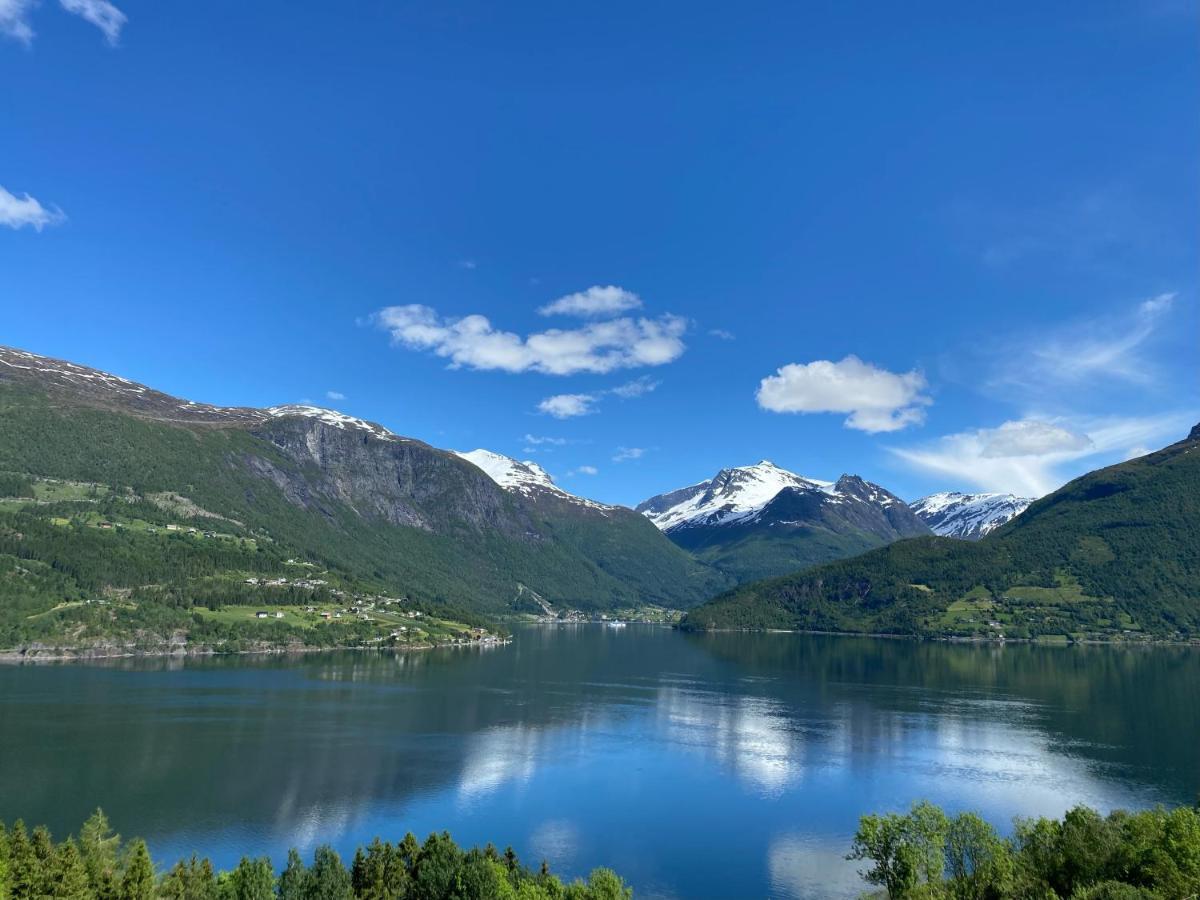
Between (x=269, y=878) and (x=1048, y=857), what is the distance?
55.1 meters

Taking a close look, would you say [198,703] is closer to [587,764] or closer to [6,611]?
[587,764]

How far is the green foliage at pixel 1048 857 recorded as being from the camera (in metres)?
46.3

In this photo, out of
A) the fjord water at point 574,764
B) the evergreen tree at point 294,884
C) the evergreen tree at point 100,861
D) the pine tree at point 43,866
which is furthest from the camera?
the fjord water at point 574,764

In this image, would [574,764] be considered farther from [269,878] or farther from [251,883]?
[251,883]

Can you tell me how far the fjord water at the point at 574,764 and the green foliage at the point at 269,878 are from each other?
1778cm

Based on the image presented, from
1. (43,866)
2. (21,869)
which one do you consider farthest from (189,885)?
(21,869)

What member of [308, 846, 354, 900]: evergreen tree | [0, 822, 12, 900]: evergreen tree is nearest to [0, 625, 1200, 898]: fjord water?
[308, 846, 354, 900]: evergreen tree

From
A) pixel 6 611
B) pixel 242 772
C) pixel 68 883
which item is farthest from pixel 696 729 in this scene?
pixel 6 611

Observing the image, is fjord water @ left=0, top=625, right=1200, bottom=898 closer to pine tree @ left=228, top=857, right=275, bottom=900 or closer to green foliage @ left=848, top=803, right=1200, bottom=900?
green foliage @ left=848, top=803, right=1200, bottom=900

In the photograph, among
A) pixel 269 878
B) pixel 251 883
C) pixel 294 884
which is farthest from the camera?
pixel 294 884

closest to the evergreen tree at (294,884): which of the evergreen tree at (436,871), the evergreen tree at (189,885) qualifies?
the evergreen tree at (189,885)

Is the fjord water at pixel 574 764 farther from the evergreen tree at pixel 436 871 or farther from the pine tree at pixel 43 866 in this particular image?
the pine tree at pixel 43 866

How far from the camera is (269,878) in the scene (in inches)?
2147

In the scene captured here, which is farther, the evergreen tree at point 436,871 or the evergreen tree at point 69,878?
the evergreen tree at point 436,871
